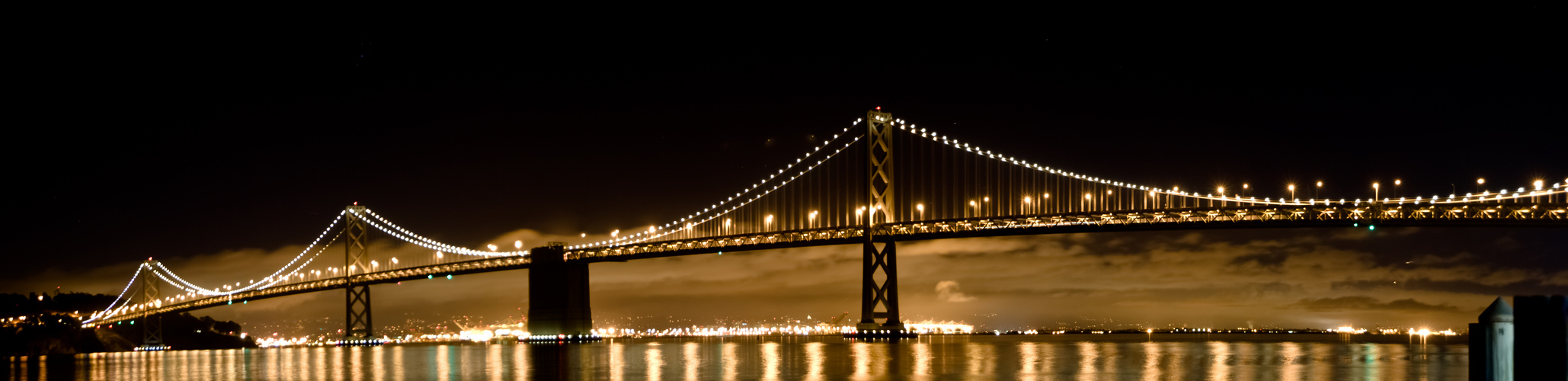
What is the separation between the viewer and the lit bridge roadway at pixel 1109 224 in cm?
4322

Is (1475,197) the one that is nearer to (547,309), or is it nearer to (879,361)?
(879,361)

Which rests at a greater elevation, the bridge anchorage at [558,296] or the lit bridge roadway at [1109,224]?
the lit bridge roadway at [1109,224]

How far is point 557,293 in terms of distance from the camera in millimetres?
63031

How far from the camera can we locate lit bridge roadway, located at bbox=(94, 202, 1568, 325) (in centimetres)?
4322

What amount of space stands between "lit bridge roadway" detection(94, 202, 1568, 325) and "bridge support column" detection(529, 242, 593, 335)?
1.09 meters

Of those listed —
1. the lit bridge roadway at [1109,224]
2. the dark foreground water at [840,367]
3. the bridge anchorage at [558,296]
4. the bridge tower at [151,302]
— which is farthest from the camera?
the bridge tower at [151,302]

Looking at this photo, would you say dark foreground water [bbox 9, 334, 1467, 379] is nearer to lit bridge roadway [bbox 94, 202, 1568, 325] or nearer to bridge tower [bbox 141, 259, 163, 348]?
lit bridge roadway [bbox 94, 202, 1568, 325]

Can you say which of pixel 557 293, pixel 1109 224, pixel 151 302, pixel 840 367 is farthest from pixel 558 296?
pixel 151 302

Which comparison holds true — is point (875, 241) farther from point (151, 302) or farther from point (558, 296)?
point (151, 302)

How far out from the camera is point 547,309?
6256cm

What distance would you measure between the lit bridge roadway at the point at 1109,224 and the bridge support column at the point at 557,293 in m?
1.09

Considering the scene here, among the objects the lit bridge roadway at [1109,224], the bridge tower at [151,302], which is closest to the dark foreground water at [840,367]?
the lit bridge roadway at [1109,224]

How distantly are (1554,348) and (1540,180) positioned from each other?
39422mm

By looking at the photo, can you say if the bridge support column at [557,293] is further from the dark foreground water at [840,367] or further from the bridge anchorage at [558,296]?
the dark foreground water at [840,367]
